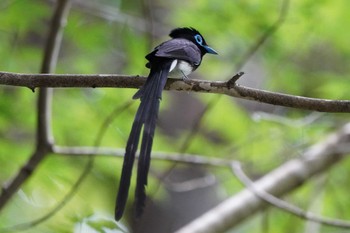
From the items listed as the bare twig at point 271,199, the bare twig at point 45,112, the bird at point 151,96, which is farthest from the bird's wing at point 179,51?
the bare twig at point 271,199

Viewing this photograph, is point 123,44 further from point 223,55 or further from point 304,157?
point 304,157

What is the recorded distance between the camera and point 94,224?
7.22ft

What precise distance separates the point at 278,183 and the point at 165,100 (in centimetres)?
79

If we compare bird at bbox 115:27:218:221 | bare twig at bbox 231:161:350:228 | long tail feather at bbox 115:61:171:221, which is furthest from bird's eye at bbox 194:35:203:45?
bare twig at bbox 231:161:350:228

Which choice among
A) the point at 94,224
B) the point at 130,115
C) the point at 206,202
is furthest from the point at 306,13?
the point at 206,202

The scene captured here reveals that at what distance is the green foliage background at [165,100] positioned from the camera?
302 centimetres

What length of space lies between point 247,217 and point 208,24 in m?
1.00

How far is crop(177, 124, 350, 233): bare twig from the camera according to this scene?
302 centimetres

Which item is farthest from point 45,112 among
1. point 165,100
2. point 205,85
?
point 165,100

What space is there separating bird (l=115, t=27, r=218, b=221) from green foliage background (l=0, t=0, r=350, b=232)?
771mm

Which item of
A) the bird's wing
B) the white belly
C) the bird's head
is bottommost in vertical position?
the white belly

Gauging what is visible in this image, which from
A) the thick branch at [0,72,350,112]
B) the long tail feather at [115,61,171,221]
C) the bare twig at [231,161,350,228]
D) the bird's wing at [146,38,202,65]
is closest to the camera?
the long tail feather at [115,61,171,221]

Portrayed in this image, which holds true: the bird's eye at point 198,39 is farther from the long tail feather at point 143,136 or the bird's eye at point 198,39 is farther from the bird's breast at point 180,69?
the long tail feather at point 143,136

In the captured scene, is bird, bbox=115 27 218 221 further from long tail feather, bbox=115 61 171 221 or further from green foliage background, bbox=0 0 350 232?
green foliage background, bbox=0 0 350 232
